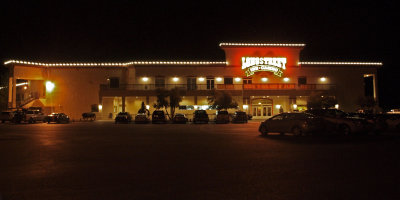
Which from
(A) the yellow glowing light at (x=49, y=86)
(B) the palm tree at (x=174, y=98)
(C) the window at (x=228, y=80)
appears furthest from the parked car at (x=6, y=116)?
(C) the window at (x=228, y=80)

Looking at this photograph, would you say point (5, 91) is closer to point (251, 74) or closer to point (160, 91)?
point (160, 91)

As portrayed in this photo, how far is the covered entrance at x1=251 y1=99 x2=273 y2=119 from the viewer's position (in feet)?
163

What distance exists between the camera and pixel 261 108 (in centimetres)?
4978

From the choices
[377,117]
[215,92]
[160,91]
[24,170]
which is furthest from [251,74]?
Answer: [24,170]

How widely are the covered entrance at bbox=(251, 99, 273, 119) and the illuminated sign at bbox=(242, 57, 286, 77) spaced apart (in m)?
4.63

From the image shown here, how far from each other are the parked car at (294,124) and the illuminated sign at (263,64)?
1063 inches

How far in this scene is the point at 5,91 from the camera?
52625 mm

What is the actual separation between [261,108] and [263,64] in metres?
7.16

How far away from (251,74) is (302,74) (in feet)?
27.8

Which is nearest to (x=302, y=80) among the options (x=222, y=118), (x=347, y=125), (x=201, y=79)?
(x=201, y=79)

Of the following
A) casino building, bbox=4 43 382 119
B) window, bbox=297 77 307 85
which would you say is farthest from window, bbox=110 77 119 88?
window, bbox=297 77 307 85

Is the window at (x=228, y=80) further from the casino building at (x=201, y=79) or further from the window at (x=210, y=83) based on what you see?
the window at (x=210, y=83)

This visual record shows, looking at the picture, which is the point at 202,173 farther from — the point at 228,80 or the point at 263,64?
the point at 228,80

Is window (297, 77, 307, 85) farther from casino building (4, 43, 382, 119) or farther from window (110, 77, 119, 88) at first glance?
window (110, 77, 119, 88)
